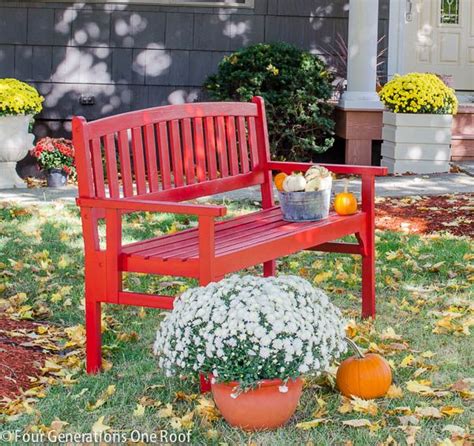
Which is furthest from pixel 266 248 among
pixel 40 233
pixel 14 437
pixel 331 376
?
pixel 40 233

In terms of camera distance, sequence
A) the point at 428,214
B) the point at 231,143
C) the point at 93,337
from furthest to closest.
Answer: the point at 428,214 → the point at 231,143 → the point at 93,337

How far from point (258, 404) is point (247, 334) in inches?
10.6

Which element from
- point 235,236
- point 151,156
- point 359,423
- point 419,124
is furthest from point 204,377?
point 419,124

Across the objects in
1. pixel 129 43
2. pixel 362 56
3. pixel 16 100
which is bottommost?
pixel 16 100

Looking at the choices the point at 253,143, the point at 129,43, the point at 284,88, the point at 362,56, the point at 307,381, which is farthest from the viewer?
the point at 129,43

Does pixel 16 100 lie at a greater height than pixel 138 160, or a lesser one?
greater

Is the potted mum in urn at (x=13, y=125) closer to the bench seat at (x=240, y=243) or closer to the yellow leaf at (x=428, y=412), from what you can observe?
the bench seat at (x=240, y=243)

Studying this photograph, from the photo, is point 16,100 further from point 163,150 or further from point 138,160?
point 138,160

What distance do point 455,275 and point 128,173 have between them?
2.35 meters

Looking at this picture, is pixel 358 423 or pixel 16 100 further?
pixel 16 100

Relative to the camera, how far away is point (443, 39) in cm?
1356

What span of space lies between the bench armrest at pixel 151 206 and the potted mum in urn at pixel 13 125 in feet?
19.6

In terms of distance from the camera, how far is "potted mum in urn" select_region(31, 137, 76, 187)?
34.5 feet

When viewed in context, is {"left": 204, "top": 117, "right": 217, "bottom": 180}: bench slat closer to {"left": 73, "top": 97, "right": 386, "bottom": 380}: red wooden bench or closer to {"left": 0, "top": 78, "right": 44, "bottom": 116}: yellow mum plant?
{"left": 73, "top": 97, "right": 386, "bottom": 380}: red wooden bench
